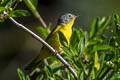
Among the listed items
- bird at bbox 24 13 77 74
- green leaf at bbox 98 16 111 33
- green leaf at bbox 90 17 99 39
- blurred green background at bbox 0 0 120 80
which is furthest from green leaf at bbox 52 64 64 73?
blurred green background at bbox 0 0 120 80

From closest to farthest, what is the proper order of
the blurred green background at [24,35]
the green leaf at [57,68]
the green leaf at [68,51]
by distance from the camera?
the green leaf at [68,51] < the green leaf at [57,68] < the blurred green background at [24,35]

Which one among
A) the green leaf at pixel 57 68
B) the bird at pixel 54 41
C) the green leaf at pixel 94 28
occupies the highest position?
the green leaf at pixel 94 28

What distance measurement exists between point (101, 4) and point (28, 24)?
1.98 meters

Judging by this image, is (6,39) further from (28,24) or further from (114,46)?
(114,46)

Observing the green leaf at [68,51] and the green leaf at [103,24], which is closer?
the green leaf at [68,51]

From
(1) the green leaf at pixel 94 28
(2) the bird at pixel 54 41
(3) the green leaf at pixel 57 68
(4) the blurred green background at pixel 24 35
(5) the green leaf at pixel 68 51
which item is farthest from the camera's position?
(4) the blurred green background at pixel 24 35

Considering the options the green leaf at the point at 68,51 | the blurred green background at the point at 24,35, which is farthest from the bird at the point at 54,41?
the blurred green background at the point at 24,35

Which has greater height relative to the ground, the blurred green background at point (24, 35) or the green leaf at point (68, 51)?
the green leaf at point (68, 51)

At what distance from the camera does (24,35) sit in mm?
8633

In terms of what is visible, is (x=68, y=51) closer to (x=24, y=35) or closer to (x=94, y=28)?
(x=94, y=28)

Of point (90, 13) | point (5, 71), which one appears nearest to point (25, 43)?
point (5, 71)

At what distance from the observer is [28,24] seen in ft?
28.5

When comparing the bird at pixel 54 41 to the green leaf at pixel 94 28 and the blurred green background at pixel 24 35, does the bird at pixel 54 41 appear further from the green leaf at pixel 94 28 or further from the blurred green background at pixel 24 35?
the blurred green background at pixel 24 35

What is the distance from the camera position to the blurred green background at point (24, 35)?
7801 millimetres
